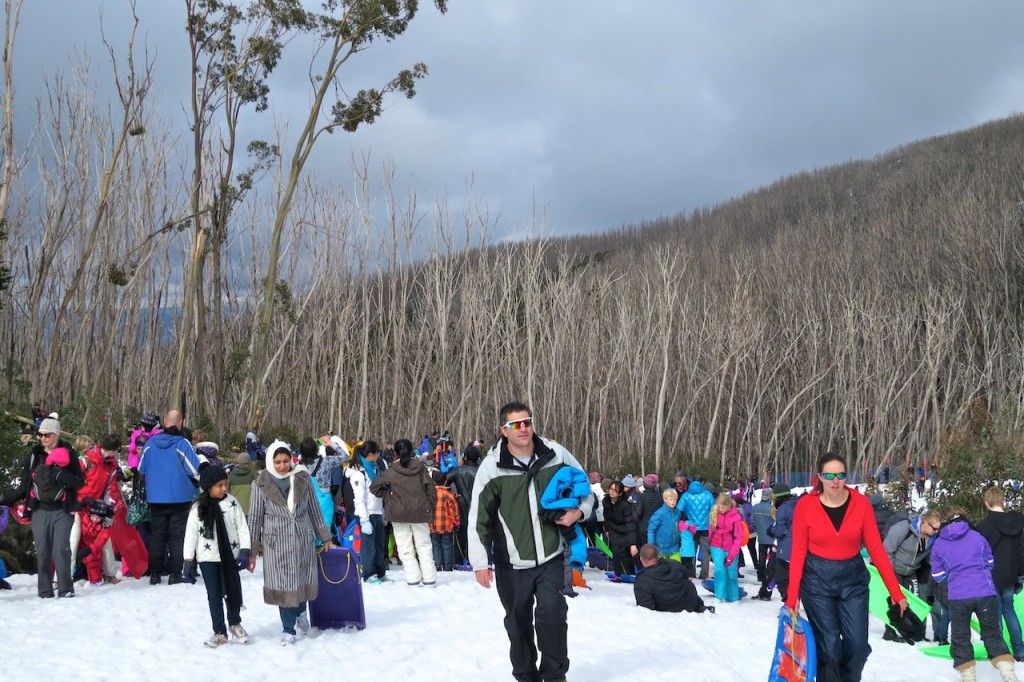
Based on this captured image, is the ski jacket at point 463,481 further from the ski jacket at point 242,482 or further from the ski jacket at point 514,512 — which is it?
the ski jacket at point 514,512

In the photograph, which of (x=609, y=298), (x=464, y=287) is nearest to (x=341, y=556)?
(x=464, y=287)

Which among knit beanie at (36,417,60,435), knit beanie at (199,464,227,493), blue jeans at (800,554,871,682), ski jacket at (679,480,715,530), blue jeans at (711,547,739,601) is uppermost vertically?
knit beanie at (36,417,60,435)

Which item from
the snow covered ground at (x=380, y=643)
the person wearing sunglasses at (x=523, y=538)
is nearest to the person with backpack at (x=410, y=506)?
the snow covered ground at (x=380, y=643)

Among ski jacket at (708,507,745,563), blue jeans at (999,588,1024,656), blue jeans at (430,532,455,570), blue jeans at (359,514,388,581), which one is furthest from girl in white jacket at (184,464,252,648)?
blue jeans at (999,588,1024,656)

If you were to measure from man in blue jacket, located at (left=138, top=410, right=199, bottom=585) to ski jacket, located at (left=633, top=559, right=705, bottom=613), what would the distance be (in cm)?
479

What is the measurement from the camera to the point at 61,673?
656 centimetres

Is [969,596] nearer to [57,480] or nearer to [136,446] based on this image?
[57,480]

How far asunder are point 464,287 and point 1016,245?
83.7ft

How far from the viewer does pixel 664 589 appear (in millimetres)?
10633

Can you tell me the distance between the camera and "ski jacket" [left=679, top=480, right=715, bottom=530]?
43.0 ft

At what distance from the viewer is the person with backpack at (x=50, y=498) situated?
8547 mm

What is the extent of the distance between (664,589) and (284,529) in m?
4.98

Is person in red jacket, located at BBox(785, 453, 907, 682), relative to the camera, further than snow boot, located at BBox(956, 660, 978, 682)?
No

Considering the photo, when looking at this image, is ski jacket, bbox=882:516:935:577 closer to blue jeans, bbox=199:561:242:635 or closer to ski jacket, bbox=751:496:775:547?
ski jacket, bbox=751:496:775:547
